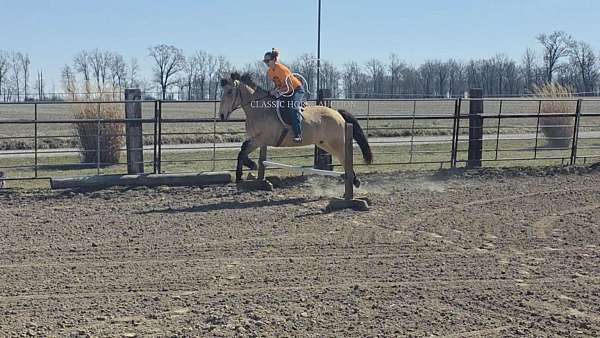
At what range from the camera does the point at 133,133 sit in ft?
41.6

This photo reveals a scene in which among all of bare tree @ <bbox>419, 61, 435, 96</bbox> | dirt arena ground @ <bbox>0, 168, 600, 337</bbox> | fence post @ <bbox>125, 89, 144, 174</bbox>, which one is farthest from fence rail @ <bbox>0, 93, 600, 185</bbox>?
bare tree @ <bbox>419, 61, 435, 96</bbox>

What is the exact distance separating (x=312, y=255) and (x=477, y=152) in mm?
8509

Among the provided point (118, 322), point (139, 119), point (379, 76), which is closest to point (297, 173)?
point (139, 119)

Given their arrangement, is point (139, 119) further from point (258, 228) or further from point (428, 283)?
point (428, 283)

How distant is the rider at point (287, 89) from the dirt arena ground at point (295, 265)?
1.22 m

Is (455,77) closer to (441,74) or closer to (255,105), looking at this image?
(441,74)

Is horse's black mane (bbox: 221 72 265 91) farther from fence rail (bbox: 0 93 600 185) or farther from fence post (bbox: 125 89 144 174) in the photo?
fence post (bbox: 125 89 144 174)

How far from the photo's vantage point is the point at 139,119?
12.3 m

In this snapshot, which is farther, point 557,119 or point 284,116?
point 557,119

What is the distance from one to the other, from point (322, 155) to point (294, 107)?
2725 mm

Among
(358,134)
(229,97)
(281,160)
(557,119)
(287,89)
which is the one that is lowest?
(281,160)

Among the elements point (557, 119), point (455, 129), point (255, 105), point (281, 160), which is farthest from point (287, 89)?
point (557, 119)

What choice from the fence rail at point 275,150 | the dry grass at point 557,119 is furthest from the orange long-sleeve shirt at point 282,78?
the dry grass at point 557,119

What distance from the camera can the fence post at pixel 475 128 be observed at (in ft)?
47.4
